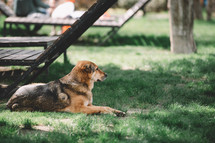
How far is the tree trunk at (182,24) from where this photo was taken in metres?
8.09

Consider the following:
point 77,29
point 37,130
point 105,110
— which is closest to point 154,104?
point 105,110

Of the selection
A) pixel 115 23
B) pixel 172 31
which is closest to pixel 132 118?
pixel 172 31

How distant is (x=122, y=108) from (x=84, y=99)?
0.68 m

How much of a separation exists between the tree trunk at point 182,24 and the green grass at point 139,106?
0.51 metres

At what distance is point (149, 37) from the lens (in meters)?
11.2

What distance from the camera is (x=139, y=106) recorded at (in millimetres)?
4426

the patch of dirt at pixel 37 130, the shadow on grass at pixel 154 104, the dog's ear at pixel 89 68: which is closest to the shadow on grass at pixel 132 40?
the shadow on grass at pixel 154 104

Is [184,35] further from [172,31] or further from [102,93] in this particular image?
[102,93]

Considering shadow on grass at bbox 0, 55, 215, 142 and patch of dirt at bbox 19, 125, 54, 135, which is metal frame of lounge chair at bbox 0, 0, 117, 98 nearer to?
shadow on grass at bbox 0, 55, 215, 142

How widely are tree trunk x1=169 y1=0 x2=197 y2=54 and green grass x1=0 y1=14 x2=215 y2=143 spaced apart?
51 centimetres

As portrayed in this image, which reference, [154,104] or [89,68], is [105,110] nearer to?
[89,68]

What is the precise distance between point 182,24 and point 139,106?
4.65m

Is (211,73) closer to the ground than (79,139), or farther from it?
farther from it

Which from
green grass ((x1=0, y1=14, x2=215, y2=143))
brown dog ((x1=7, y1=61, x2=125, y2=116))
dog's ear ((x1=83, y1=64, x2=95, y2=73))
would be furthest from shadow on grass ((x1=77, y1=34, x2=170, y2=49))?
brown dog ((x1=7, y1=61, x2=125, y2=116))
